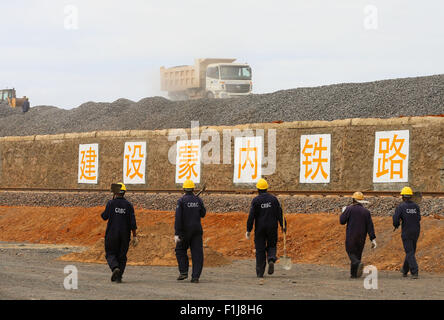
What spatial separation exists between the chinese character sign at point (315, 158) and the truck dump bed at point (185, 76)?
87.0 feet

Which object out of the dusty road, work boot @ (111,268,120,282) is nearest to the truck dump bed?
the dusty road

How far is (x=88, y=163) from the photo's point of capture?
37281mm

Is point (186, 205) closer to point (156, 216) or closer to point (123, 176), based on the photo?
point (156, 216)

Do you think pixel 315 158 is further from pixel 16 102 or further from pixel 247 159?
pixel 16 102

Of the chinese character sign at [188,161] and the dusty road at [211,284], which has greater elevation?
the chinese character sign at [188,161]

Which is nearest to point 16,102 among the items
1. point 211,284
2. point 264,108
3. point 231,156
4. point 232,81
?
point 232,81

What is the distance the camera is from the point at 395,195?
25.1 m

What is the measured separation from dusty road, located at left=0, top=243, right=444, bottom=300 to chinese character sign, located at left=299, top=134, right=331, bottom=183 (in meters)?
7.57

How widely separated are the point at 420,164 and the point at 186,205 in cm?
1141

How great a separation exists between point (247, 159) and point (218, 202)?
2.20m

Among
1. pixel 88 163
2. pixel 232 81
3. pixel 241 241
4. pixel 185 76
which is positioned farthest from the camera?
pixel 185 76

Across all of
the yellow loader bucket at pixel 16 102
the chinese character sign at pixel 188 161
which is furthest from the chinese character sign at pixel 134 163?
the yellow loader bucket at pixel 16 102

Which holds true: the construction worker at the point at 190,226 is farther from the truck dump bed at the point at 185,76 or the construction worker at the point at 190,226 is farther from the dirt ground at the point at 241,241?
the truck dump bed at the point at 185,76

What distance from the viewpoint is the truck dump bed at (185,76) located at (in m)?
54.5
